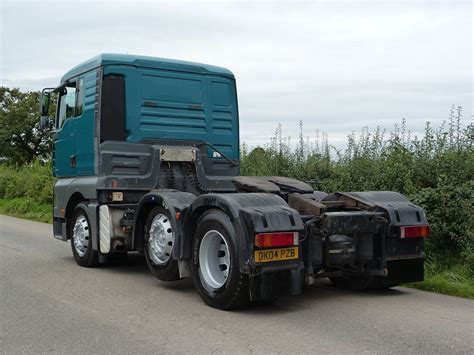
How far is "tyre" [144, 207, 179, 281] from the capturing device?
7152 millimetres

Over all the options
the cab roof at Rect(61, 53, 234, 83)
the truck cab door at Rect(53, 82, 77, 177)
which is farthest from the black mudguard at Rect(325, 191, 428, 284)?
the truck cab door at Rect(53, 82, 77, 177)

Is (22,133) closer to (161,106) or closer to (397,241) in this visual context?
(161,106)

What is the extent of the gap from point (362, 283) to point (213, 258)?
76.5 inches

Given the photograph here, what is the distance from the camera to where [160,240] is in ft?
24.1

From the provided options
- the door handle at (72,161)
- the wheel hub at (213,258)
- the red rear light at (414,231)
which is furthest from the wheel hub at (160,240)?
the red rear light at (414,231)

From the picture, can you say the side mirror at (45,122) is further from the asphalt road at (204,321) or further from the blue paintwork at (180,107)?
the asphalt road at (204,321)

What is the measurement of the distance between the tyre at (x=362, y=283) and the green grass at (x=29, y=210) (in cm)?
1318

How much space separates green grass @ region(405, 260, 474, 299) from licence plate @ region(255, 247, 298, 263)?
246 centimetres

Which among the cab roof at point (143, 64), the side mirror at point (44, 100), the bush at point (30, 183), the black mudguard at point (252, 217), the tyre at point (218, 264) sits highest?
the cab roof at point (143, 64)

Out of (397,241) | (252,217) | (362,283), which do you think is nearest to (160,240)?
(252,217)

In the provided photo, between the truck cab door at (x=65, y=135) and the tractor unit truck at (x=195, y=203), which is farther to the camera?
the truck cab door at (x=65, y=135)

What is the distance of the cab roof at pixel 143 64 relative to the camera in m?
8.61

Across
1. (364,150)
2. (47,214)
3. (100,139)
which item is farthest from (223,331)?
(47,214)

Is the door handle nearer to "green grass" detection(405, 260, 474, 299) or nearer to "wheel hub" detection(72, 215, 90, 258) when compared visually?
"wheel hub" detection(72, 215, 90, 258)
